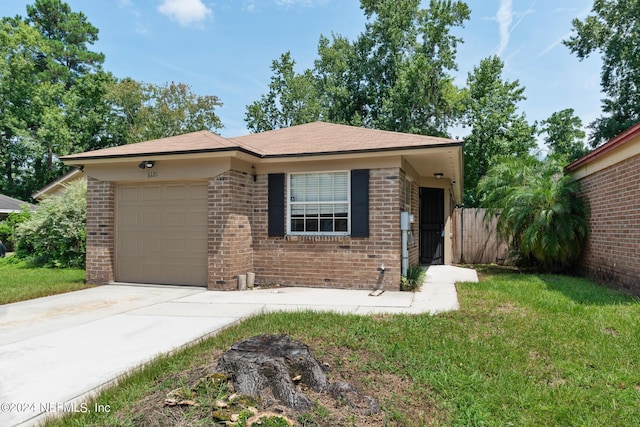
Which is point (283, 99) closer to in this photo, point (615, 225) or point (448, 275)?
point (448, 275)

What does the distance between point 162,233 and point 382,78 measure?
2041 cm

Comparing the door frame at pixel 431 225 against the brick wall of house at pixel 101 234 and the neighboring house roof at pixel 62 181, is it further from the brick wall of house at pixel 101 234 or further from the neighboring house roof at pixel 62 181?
the neighboring house roof at pixel 62 181

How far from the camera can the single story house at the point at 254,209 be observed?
8117 mm

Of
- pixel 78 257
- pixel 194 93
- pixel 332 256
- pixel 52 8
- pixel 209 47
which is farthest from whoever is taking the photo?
pixel 52 8

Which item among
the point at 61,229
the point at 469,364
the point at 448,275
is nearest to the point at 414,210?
the point at 448,275

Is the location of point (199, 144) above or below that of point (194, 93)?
below

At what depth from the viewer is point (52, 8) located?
116 feet

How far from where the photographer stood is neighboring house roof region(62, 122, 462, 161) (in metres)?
7.95

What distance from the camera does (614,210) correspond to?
7.99 m

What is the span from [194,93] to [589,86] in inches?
1015

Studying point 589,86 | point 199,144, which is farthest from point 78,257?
point 589,86

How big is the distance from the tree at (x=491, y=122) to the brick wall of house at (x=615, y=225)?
1206 centimetres

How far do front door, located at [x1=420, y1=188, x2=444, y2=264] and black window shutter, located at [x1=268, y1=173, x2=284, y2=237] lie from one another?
16.8ft

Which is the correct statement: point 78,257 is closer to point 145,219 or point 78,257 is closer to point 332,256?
point 145,219
